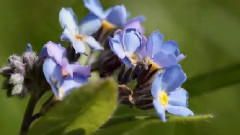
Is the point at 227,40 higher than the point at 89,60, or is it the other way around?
the point at 227,40

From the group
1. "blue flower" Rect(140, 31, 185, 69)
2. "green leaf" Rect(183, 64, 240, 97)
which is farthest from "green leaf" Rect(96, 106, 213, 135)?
"green leaf" Rect(183, 64, 240, 97)

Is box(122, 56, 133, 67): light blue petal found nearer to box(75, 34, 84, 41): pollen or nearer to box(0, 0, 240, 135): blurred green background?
box(75, 34, 84, 41): pollen

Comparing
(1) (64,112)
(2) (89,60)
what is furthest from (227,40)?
(1) (64,112)

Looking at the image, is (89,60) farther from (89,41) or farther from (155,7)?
(155,7)

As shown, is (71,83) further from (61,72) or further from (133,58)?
(133,58)

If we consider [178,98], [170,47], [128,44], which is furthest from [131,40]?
[178,98]

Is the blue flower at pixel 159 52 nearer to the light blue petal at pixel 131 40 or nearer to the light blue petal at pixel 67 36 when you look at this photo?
the light blue petal at pixel 131 40

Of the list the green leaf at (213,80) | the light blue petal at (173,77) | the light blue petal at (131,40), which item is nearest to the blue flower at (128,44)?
the light blue petal at (131,40)
